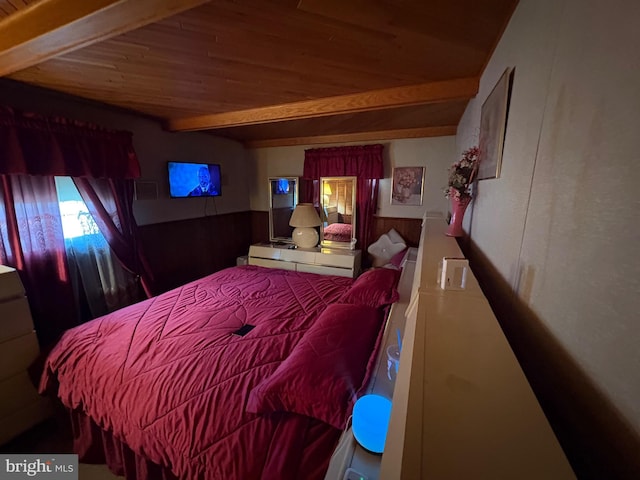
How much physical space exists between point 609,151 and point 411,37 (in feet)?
3.98

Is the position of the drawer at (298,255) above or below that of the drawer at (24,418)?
above

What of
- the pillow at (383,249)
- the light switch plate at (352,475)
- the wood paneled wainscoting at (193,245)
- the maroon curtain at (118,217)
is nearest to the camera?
the light switch plate at (352,475)

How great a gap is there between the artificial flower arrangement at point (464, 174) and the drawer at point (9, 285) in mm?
2680

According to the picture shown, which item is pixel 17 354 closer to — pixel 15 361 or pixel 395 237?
pixel 15 361

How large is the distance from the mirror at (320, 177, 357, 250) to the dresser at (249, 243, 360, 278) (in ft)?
0.58

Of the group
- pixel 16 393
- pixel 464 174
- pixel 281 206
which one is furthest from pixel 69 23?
pixel 281 206

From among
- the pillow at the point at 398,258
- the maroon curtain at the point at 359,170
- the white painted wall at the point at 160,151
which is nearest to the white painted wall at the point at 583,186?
the pillow at the point at 398,258

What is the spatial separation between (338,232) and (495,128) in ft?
8.54

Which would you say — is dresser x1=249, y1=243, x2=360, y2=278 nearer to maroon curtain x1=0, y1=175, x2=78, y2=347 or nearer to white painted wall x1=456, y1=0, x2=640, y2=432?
maroon curtain x1=0, y1=175, x2=78, y2=347

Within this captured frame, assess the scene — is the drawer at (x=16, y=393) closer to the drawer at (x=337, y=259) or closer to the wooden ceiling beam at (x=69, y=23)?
the wooden ceiling beam at (x=69, y=23)

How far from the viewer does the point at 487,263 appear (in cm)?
110

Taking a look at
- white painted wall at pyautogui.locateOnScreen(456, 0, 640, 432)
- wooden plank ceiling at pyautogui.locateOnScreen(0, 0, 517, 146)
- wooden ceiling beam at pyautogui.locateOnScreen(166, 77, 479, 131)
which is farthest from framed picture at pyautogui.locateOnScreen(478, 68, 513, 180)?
wooden ceiling beam at pyautogui.locateOnScreen(166, 77, 479, 131)

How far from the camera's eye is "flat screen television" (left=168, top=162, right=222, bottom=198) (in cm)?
299

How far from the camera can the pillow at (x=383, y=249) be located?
3330 millimetres
